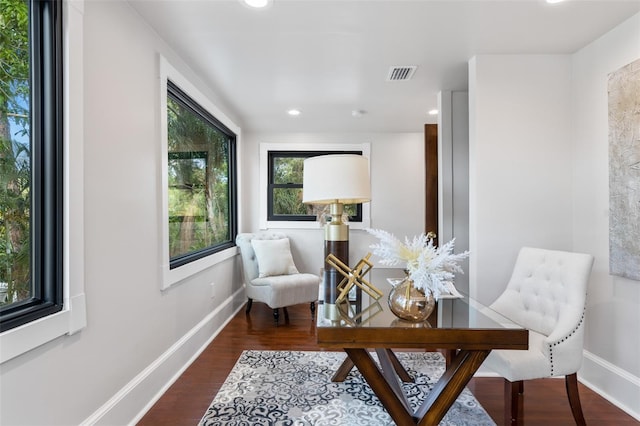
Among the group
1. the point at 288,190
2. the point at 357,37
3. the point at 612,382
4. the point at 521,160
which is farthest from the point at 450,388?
the point at 288,190

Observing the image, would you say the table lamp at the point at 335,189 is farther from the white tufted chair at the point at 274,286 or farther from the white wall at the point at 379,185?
the white wall at the point at 379,185

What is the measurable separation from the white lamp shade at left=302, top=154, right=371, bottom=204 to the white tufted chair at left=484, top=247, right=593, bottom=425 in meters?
1.14

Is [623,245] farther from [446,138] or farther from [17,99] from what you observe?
[17,99]

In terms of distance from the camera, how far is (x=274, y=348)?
283 centimetres

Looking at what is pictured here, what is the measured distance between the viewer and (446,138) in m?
3.03

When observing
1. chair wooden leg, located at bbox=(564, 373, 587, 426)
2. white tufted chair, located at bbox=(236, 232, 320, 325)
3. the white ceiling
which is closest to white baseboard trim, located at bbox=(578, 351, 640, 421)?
chair wooden leg, located at bbox=(564, 373, 587, 426)

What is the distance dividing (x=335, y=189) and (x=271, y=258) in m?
2.14

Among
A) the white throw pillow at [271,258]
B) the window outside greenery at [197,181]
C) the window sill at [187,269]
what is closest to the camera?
the window sill at [187,269]

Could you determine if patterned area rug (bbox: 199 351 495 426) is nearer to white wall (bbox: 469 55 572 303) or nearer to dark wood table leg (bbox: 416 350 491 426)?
dark wood table leg (bbox: 416 350 491 426)

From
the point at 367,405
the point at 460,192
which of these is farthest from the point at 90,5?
→ the point at 460,192

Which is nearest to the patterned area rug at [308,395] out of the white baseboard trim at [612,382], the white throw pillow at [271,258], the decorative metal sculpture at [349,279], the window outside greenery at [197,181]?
the decorative metal sculpture at [349,279]

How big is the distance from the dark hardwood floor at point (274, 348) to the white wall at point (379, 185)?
5.50 feet

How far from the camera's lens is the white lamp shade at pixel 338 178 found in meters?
1.77

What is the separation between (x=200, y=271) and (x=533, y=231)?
8.85 ft
